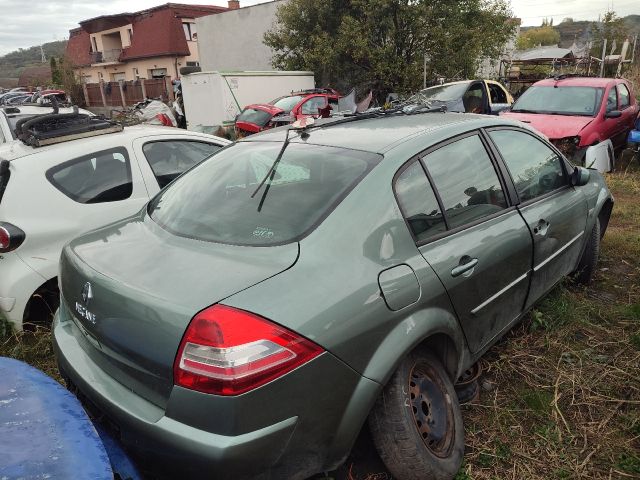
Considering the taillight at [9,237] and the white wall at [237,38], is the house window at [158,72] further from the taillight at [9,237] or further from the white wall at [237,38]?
the taillight at [9,237]

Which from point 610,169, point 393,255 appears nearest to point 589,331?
point 393,255

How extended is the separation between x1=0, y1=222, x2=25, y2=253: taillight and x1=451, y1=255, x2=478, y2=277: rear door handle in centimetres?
278

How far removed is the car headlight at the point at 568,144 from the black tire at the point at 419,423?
6.47 meters

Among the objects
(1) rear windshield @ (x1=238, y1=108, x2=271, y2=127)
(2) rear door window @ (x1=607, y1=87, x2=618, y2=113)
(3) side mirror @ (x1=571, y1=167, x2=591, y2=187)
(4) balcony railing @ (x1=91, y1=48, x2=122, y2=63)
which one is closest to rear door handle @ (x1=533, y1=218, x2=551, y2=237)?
(3) side mirror @ (x1=571, y1=167, x2=591, y2=187)

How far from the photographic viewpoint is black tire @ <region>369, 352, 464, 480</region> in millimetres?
2002

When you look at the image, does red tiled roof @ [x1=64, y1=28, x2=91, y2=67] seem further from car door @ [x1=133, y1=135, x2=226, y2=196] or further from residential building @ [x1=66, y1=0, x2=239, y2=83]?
car door @ [x1=133, y1=135, x2=226, y2=196]

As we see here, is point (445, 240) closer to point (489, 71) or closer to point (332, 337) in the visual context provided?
point (332, 337)

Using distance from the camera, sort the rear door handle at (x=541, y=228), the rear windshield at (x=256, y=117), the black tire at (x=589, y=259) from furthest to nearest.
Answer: the rear windshield at (x=256, y=117) → the black tire at (x=589, y=259) → the rear door handle at (x=541, y=228)

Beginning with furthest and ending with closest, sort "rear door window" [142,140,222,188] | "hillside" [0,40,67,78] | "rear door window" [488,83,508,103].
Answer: "hillside" [0,40,67,78] → "rear door window" [488,83,508,103] → "rear door window" [142,140,222,188]

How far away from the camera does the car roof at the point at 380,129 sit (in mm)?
2420

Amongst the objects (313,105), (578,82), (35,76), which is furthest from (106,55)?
(578,82)

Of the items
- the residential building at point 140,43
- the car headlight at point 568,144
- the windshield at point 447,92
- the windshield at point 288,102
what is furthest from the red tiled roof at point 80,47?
the car headlight at point 568,144

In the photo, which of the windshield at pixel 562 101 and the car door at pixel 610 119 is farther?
the windshield at pixel 562 101

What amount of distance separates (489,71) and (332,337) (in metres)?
30.7
